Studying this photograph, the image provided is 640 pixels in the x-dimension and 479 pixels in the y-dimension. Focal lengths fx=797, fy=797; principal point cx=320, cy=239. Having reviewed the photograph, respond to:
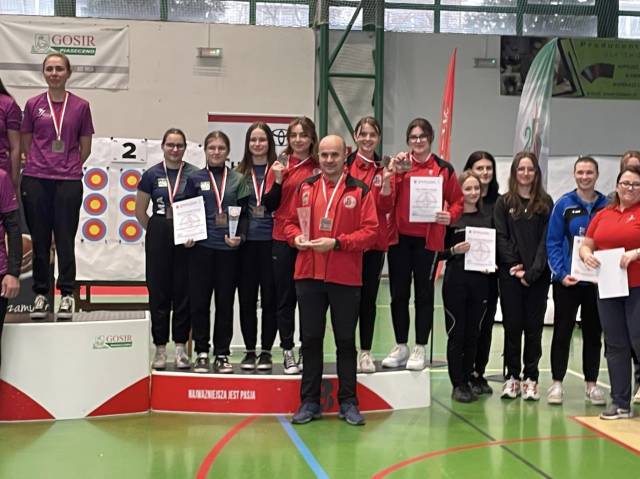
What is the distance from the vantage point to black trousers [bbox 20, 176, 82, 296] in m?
4.74

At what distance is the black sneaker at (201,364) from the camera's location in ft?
16.2

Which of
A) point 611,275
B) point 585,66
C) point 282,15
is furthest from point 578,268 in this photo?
point 585,66

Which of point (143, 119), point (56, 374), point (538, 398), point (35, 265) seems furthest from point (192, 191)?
point (143, 119)

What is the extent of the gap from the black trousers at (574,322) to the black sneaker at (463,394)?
574 millimetres

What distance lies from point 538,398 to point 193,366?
2316 mm

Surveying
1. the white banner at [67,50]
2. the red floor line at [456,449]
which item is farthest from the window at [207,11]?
the red floor line at [456,449]

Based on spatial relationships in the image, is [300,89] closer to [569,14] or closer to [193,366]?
[569,14]

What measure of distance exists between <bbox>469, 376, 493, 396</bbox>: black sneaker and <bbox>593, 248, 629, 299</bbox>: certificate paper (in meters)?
1.26

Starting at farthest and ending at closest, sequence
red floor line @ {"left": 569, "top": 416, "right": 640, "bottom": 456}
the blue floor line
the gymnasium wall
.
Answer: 1. the gymnasium wall
2. red floor line @ {"left": 569, "top": 416, "right": 640, "bottom": 456}
3. the blue floor line

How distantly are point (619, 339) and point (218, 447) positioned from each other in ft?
7.98

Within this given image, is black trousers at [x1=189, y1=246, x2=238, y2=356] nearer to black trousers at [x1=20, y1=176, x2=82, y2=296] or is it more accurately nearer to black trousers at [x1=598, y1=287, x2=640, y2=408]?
black trousers at [x1=20, y1=176, x2=82, y2=296]

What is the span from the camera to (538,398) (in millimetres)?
5379

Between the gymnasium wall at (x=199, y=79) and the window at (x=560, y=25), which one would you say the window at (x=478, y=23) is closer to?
the window at (x=560, y=25)

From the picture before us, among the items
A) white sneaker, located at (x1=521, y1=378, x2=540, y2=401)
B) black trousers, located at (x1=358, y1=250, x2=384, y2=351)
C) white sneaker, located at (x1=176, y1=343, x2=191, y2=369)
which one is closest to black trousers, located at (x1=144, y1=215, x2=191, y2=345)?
white sneaker, located at (x1=176, y1=343, x2=191, y2=369)
